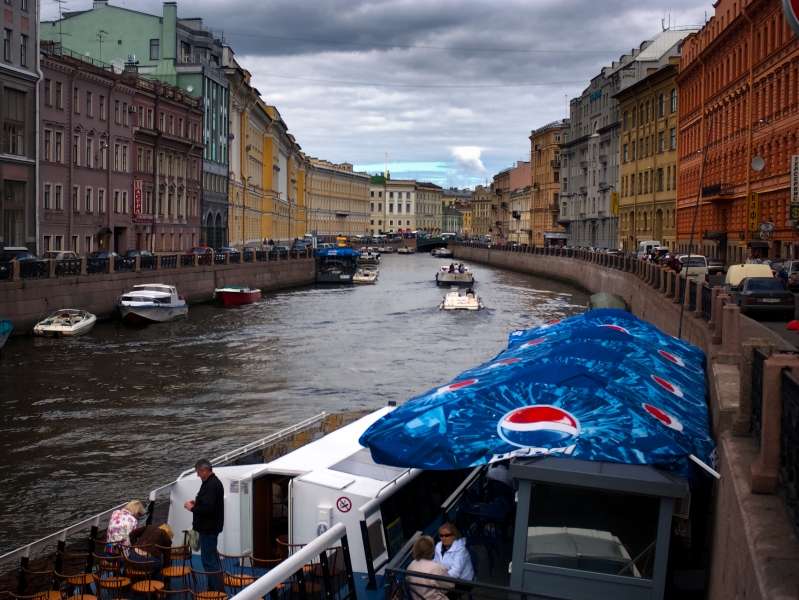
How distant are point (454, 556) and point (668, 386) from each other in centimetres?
380

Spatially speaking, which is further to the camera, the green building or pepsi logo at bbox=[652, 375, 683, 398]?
the green building

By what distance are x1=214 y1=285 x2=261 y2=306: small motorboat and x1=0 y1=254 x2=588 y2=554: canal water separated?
83 centimetres

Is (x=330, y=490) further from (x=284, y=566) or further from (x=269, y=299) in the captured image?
(x=269, y=299)

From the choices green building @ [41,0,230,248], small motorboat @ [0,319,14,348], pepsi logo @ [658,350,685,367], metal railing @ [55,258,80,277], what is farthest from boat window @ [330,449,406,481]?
green building @ [41,0,230,248]

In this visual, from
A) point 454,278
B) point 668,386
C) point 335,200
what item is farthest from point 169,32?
point 335,200

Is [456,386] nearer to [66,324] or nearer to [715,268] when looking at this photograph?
[66,324]

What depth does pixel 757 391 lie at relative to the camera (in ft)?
23.8

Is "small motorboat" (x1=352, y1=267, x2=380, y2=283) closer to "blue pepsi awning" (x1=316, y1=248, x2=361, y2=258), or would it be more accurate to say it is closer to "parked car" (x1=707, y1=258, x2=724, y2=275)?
"blue pepsi awning" (x1=316, y1=248, x2=361, y2=258)

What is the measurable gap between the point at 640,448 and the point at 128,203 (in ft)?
156

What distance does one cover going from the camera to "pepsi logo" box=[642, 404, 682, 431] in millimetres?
8867

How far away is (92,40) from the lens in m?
65.8

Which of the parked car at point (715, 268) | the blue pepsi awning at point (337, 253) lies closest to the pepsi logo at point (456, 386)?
the parked car at point (715, 268)

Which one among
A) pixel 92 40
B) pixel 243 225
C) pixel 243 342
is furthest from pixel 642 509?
pixel 243 225

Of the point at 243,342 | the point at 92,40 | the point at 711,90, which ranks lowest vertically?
the point at 243,342
